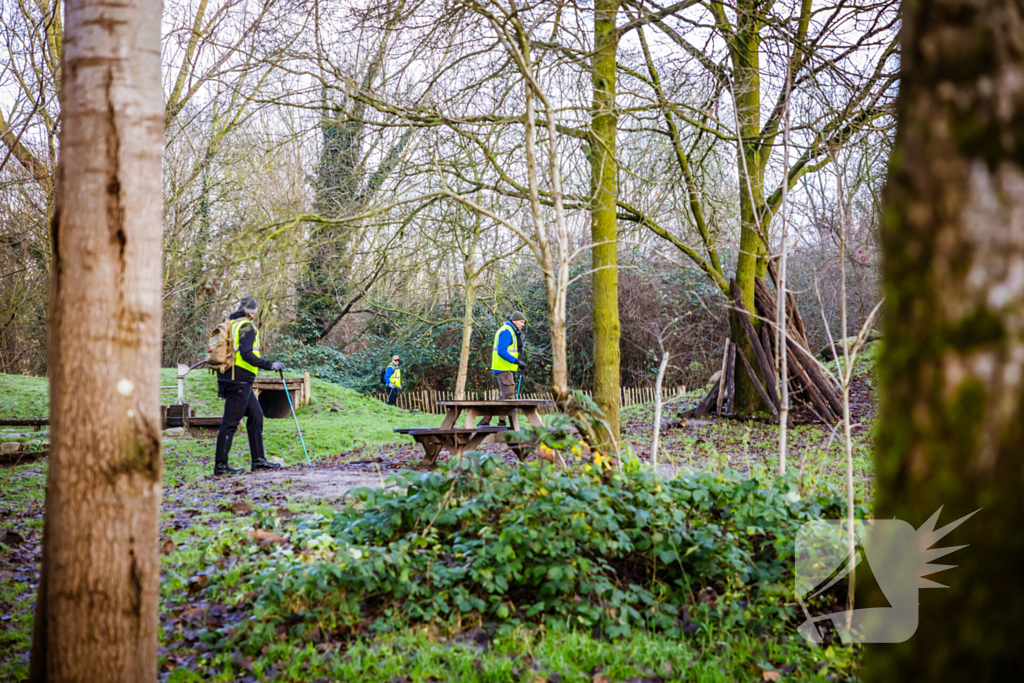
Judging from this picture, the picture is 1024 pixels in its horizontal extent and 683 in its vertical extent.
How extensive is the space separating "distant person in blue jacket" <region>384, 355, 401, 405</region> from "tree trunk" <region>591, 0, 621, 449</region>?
495 inches

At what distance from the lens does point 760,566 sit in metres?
3.74

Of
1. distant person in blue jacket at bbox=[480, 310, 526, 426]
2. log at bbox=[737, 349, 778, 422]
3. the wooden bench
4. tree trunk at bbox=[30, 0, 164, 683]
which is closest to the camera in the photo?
tree trunk at bbox=[30, 0, 164, 683]

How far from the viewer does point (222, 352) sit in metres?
7.80

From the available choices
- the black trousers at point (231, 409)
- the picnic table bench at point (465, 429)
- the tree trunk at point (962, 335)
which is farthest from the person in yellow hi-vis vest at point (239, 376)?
the tree trunk at point (962, 335)

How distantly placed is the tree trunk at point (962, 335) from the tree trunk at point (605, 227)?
5790 mm

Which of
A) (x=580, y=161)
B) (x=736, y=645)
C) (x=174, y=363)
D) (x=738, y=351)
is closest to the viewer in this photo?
(x=736, y=645)

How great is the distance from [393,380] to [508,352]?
9347 millimetres

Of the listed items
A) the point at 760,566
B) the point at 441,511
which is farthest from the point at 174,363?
the point at 760,566

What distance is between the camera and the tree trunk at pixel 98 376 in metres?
2.17

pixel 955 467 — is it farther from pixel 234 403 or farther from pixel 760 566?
pixel 234 403

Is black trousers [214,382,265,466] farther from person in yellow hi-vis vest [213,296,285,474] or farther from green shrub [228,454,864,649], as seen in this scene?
green shrub [228,454,864,649]

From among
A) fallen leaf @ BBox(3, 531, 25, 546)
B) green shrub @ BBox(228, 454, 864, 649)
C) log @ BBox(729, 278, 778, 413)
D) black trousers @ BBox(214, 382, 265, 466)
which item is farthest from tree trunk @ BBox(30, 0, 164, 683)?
log @ BBox(729, 278, 778, 413)

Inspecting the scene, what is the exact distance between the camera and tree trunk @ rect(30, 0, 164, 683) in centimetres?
217

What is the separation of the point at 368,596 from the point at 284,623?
454 millimetres
